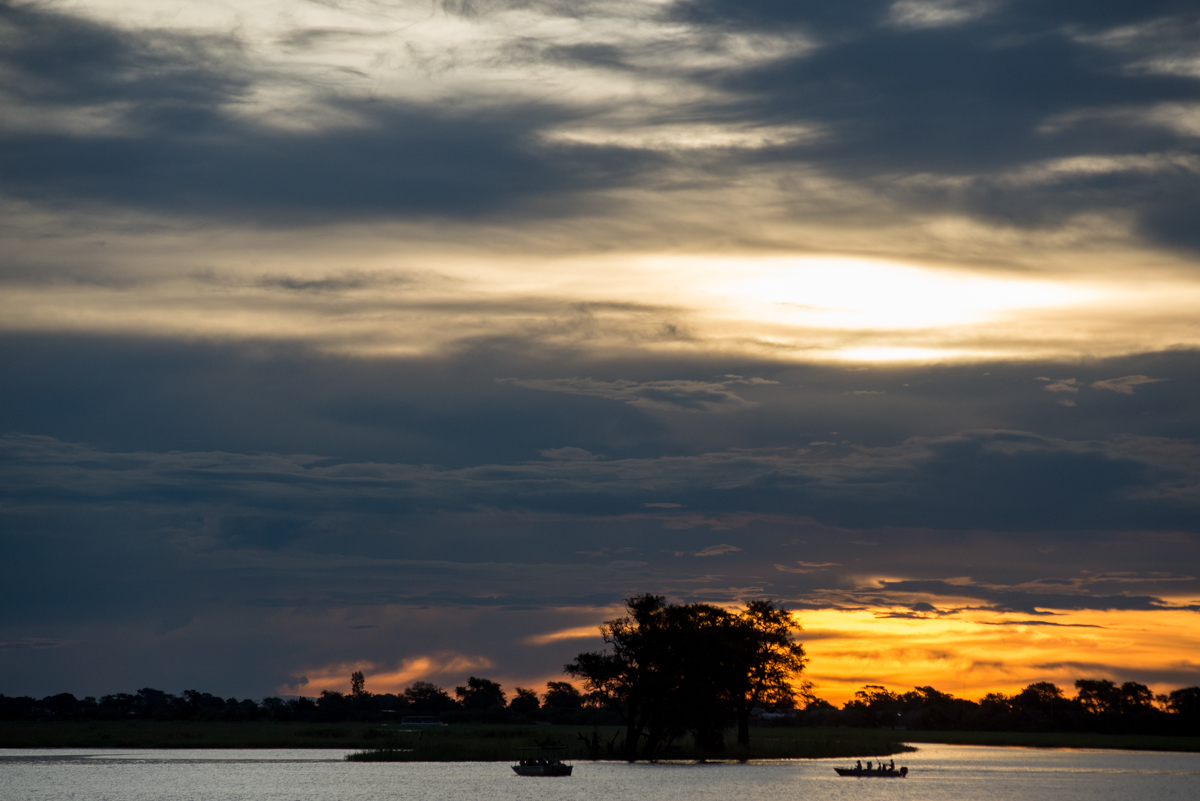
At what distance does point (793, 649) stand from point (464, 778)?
4244cm

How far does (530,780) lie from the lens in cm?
10856

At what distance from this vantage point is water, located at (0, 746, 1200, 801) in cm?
9256

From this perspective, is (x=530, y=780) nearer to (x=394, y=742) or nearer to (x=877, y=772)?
(x=877, y=772)

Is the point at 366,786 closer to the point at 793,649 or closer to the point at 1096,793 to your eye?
the point at 793,649

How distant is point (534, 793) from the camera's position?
93.7 metres

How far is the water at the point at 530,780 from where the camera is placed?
9256cm

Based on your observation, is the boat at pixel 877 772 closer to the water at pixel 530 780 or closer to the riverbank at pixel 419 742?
the water at pixel 530 780

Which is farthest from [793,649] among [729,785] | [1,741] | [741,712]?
[1,741]

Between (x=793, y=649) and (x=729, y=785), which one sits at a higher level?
(x=793, y=649)

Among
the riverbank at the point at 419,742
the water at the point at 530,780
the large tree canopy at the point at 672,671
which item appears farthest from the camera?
the riverbank at the point at 419,742

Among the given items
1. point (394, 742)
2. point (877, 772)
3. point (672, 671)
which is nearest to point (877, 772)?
point (877, 772)

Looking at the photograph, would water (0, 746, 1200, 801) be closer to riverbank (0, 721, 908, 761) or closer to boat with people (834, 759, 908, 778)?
boat with people (834, 759, 908, 778)

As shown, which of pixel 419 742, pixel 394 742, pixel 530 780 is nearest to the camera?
pixel 530 780

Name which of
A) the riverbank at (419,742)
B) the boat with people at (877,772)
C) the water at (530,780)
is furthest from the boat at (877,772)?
the riverbank at (419,742)
